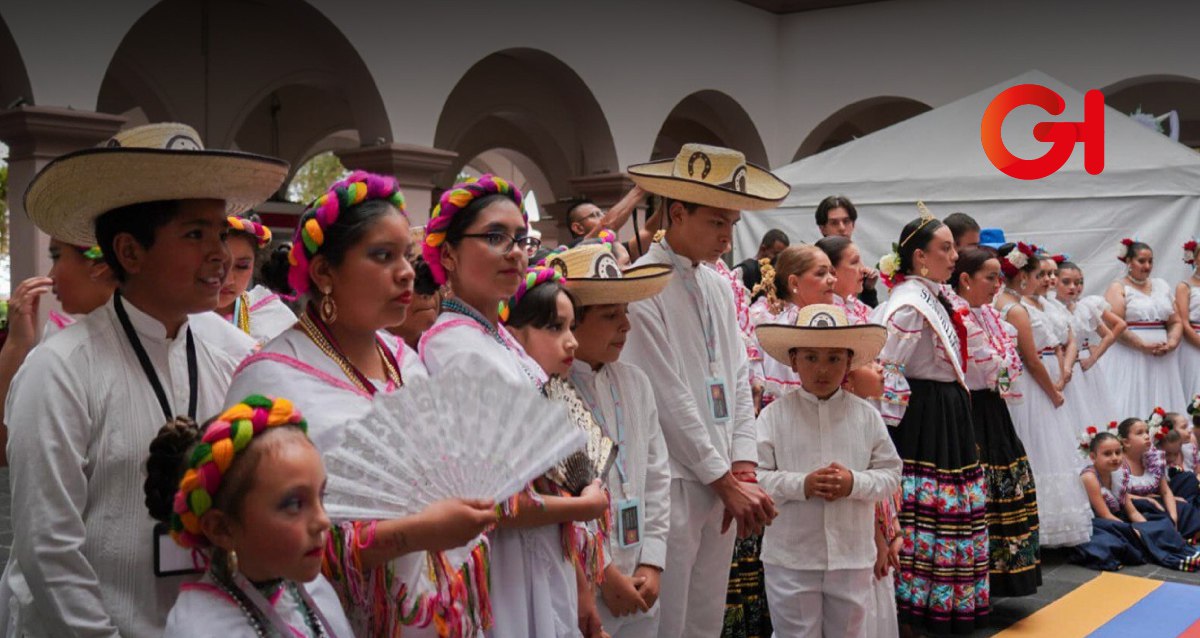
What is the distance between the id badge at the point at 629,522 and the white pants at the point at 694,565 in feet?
1.55

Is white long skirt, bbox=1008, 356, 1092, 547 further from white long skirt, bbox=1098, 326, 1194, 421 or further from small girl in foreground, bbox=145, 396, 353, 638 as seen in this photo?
small girl in foreground, bbox=145, 396, 353, 638

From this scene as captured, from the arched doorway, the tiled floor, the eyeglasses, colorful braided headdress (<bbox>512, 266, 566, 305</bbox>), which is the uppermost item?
the arched doorway

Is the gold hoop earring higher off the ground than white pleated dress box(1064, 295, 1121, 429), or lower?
higher

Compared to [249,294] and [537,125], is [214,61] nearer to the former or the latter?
[537,125]

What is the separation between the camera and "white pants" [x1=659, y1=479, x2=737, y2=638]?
11.7 feet

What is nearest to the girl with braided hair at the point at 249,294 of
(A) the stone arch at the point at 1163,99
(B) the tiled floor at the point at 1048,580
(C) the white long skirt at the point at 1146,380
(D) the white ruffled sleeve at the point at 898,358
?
(B) the tiled floor at the point at 1048,580

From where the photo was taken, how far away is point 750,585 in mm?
4664

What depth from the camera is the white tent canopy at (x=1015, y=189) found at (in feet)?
27.8

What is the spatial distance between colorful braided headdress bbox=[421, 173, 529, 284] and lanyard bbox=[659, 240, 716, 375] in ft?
3.73

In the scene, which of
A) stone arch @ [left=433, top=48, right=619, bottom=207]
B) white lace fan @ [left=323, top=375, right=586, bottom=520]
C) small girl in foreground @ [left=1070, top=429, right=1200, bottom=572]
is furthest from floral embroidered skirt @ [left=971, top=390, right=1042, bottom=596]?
stone arch @ [left=433, top=48, right=619, bottom=207]

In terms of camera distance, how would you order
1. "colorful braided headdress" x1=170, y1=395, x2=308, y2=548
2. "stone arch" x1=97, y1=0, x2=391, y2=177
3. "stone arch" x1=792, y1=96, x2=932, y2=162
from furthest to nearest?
"stone arch" x1=792, y1=96, x2=932, y2=162, "stone arch" x1=97, y1=0, x2=391, y2=177, "colorful braided headdress" x1=170, y1=395, x2=308, y2=548

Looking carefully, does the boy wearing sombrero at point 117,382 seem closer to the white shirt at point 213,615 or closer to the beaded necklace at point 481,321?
the white shirt at point 213,615

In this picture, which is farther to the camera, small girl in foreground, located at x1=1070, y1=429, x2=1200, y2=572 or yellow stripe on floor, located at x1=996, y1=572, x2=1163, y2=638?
small girl in foreground, located at x1=1070, y1=429, x2=1200, y2=572

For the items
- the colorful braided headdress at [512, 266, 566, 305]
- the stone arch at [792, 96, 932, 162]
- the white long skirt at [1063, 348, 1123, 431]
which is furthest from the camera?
the stone arch at [792, 96, 932, 162]
